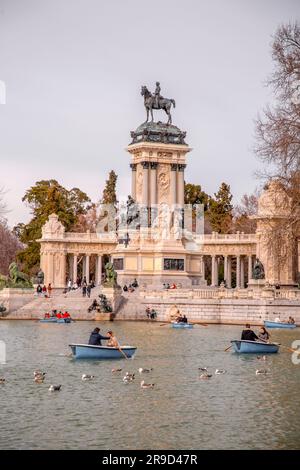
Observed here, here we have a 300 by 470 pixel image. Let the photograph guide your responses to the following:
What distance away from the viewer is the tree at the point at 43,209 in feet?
348

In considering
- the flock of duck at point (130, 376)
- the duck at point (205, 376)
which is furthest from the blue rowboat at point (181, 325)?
the duck at point (205, 376)

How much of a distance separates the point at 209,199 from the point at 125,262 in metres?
32.3

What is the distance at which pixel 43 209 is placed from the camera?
10662cm

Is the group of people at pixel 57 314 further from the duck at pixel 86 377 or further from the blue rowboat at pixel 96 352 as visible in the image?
the duck at pixel 86 377

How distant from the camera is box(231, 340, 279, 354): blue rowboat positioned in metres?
42.0

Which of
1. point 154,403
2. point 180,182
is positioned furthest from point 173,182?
point 154,403

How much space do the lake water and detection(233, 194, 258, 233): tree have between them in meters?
55.6

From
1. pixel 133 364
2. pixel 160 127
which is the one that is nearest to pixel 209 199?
pixel 160 127

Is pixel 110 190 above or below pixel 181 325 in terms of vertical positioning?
above

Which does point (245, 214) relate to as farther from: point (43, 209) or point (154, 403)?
point (154, 403)

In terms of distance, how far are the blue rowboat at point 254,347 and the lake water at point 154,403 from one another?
0.35 meters

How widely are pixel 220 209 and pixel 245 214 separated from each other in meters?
2.80

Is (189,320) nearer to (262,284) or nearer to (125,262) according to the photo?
(262,284)
